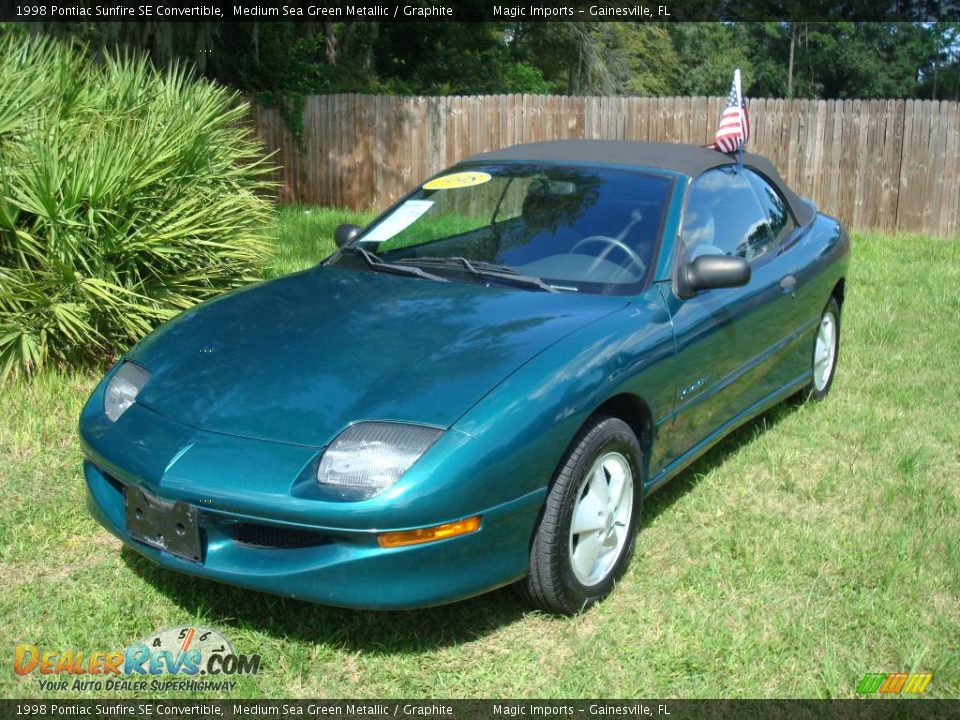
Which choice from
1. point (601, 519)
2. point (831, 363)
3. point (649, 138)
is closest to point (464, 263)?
point (601, 519)

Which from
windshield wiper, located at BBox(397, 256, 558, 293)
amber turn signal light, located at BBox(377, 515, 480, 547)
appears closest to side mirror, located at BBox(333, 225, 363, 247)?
windshield wiper, located at BBox(397, 256, 558, 293)

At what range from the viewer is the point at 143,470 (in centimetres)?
305

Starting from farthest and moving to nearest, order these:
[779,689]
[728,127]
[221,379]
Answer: [728,127] < [221,379] < [779,689]

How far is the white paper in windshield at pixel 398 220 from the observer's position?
4629 millimetres

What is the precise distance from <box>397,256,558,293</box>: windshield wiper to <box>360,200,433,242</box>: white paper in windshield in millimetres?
409

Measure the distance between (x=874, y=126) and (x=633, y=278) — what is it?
932 centimetres

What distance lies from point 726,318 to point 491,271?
1.05m

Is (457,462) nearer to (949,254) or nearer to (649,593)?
(649,593)

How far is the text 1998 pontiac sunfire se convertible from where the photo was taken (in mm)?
2895

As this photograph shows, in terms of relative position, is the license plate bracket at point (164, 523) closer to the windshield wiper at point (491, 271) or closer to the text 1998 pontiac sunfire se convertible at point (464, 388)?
the text 1998 pontiac sunfire se convertible at point (464, 388)

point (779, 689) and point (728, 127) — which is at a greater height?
point (728, 127)

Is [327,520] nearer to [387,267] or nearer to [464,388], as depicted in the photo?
[464,388]

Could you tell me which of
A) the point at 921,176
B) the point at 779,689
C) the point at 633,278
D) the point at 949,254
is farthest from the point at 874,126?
the point at 779,689

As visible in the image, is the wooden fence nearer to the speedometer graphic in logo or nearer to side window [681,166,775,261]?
side window [681,166,775,261]
